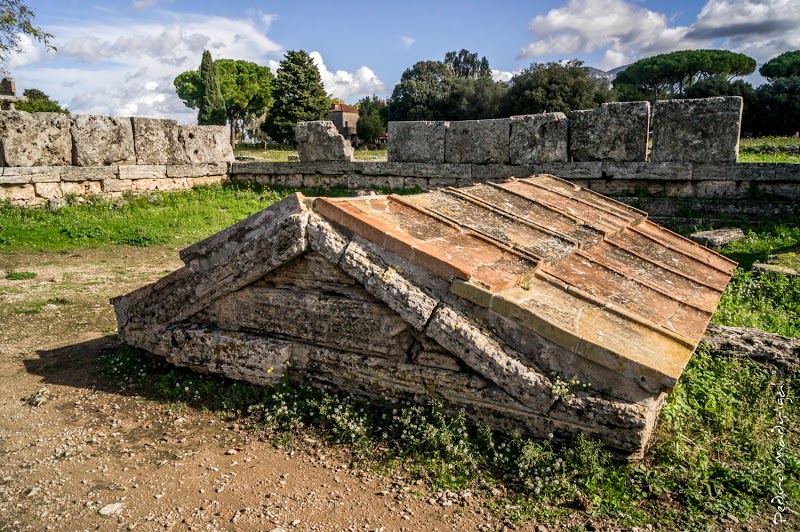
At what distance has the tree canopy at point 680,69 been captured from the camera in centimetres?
4809

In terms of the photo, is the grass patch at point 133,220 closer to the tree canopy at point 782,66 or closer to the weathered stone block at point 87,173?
the weathered stone block at point 87,173

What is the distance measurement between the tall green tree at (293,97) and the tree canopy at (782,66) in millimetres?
33393

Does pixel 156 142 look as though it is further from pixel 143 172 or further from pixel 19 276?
pixel 19 276

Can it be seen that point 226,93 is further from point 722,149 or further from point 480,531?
point 480,531

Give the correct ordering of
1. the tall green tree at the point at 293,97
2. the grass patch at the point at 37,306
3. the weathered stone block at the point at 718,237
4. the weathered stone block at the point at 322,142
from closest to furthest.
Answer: the grass patch at the point at 37,306 < the weathered stone block at the point at 718,237 < the weathered stone block at the point at 322,142 < the tall green tree at the point at 293,97

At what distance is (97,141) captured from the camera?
11062mm

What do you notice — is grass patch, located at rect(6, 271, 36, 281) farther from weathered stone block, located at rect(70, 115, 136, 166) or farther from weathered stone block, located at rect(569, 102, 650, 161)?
weathered stone block, located at rect(569, 102, 650, 161)

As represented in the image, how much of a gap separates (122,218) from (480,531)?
9592mm

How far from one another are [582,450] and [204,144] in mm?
11929

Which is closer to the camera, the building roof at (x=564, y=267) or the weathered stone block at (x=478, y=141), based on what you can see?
the building roof at (x=564, y=267)

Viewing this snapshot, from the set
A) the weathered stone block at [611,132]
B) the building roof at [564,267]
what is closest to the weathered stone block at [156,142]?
the weathered stone block at [611,132]

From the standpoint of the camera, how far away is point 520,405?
305 centimetres

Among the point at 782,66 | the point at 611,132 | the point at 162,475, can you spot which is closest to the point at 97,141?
Answer: the point at 611,132

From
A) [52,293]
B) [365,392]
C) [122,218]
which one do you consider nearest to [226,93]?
[122,218]
